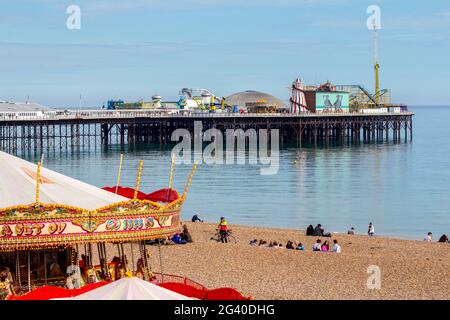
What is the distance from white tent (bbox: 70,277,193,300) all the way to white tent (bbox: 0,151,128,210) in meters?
4.30

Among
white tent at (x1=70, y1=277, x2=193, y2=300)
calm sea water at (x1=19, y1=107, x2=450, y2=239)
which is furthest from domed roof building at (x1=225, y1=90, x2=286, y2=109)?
white tent at (x1=70, y1=277, x2=193, y2=300)

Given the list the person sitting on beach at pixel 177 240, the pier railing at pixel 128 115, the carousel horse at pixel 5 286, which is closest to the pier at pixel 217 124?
the pier railing at pixel 128 115

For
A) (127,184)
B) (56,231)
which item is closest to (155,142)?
(127,184)

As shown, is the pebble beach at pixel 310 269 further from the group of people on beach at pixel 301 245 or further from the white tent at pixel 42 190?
the white tent at pixel 42 190

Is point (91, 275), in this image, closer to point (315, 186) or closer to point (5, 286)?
point (5, 286)

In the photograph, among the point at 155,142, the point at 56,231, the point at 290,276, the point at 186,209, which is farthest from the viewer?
the point at 155,142

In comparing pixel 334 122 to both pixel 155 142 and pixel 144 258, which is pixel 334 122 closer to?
pixel 155 142

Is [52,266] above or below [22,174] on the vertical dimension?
below

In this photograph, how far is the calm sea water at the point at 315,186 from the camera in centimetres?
3888

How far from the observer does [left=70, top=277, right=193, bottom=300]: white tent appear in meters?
11.8

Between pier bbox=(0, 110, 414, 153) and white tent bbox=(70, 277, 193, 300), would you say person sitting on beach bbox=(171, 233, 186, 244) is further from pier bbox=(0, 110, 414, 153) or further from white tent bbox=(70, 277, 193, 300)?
pier bbox=(0, 110, 414, 153)

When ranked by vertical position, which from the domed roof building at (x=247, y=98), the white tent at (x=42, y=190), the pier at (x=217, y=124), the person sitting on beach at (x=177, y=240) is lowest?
the person sitting on beach at (x=177, y=240)

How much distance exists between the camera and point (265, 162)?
66500 millimetres

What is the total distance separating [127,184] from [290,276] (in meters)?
28.3
